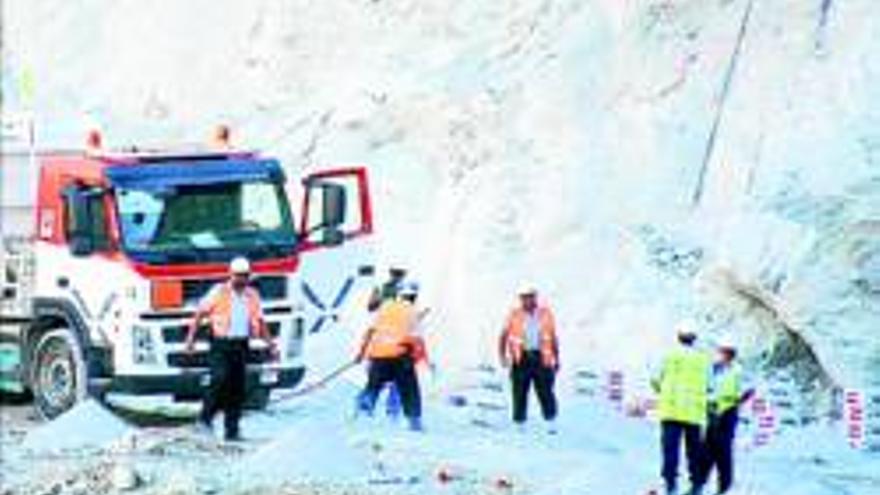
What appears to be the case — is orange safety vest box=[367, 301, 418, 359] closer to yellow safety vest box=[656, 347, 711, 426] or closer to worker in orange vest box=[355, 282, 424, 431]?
worker in orange vest box=[355, 282, 424, 431]

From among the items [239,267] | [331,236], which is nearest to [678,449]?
[239,267]

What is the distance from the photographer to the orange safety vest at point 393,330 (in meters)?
19.9

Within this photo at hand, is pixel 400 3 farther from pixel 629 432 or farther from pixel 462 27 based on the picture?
pixel 629 432

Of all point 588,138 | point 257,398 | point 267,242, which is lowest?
point 257,398

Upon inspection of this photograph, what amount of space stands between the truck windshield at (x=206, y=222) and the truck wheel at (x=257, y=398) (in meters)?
1.26

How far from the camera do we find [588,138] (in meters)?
25.5

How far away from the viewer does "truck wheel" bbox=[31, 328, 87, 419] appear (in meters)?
20.5

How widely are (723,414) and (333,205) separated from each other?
437 centimetres

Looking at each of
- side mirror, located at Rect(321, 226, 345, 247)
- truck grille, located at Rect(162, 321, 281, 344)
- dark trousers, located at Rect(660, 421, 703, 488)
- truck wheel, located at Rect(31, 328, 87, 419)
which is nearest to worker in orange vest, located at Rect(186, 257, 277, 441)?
truck grille, located at Rect(162, 321, 281, 344)

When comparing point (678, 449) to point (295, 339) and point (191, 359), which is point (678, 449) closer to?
point (295, 339)

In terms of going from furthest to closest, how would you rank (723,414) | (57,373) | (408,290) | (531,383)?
(57,373) → (531,383) → (408,290) → (723,414)

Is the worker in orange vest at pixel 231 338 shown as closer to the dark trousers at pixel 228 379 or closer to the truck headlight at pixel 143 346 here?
the dark trousers at pixel 228 379

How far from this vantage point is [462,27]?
2803 cm

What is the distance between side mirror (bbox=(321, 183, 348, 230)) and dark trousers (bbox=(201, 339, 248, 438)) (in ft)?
4.94
